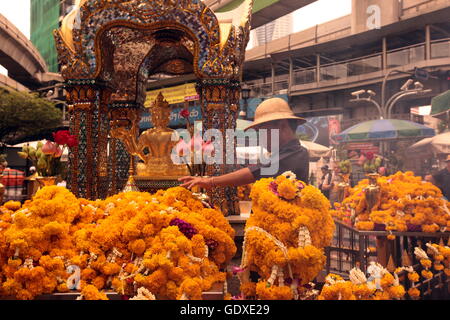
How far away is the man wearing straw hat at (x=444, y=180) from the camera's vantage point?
2777mm

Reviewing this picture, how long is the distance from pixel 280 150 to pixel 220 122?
2674 millimetres

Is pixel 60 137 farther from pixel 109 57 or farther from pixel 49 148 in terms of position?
pixel 109 57

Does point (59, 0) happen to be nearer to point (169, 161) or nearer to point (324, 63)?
point (169, 161)

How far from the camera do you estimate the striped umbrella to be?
2790 millimetres

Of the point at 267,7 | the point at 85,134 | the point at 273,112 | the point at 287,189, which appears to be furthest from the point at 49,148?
the point at 267,7

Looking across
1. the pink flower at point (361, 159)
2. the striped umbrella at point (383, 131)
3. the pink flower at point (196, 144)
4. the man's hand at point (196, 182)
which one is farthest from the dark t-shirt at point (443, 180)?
the pink flower at point (196, 144)

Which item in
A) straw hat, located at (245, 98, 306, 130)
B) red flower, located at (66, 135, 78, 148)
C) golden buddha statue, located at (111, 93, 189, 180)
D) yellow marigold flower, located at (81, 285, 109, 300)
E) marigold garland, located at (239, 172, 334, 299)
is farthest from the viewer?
golden buddha statue, located at (111, 93, 189, 180)

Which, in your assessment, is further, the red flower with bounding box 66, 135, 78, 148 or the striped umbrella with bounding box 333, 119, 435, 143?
the red flower with bounding box 66, 135, 78, 148

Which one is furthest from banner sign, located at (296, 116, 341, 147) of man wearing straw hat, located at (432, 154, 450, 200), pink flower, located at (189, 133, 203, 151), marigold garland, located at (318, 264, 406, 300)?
pink flower, located at (189, 133, 203, 151)

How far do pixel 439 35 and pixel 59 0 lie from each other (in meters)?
6.49

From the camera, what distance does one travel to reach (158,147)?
6000 mm

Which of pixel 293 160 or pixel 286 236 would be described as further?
pixel 293 160

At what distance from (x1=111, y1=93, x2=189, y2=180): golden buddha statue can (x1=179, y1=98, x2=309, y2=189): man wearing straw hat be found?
272cm

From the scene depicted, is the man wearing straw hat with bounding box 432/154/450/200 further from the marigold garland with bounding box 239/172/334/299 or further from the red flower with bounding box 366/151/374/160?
the marigold garland with bounding box 239/172/334/299
